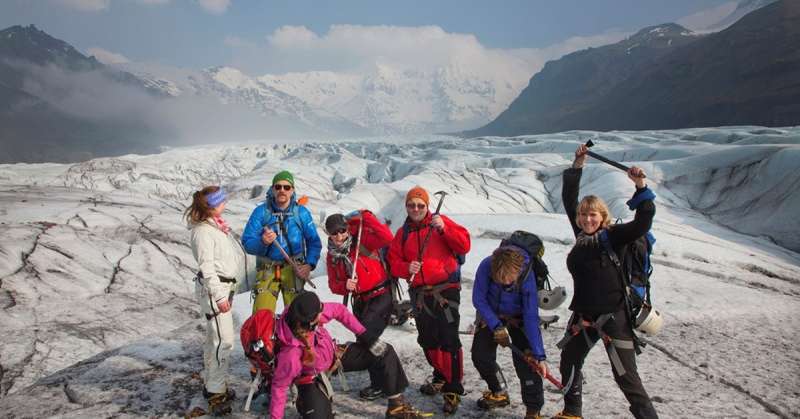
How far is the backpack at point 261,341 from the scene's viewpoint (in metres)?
3.62

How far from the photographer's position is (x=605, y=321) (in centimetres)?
358

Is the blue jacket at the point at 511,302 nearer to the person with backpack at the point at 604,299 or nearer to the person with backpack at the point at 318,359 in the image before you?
the person with backpack at the point at 604,299

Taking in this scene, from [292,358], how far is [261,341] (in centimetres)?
40

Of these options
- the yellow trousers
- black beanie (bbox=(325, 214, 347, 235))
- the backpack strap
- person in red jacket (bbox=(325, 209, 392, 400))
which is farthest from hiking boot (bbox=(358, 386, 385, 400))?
the backpack strap

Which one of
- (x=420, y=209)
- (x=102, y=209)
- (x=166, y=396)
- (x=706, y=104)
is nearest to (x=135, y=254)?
(x=102, y=209)

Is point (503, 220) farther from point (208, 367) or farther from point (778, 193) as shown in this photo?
point (778, 193)

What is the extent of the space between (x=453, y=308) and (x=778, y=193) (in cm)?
2938

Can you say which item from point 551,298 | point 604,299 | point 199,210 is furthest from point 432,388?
point 199,210

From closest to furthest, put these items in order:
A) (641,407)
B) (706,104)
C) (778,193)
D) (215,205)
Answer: (641,407), (215,205), (778,193), (706,104)

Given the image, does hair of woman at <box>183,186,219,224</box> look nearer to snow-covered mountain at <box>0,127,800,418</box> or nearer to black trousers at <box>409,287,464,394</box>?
snow-covered mountain at <box>0,127,800,418</box>

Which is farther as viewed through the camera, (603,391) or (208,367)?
(603,391)

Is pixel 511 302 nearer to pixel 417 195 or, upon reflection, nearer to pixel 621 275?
pixel 621 275

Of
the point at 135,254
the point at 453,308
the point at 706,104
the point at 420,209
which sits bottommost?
the point at 135,254

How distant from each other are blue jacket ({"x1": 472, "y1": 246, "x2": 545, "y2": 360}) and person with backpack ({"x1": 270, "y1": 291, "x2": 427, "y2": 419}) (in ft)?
3.37
